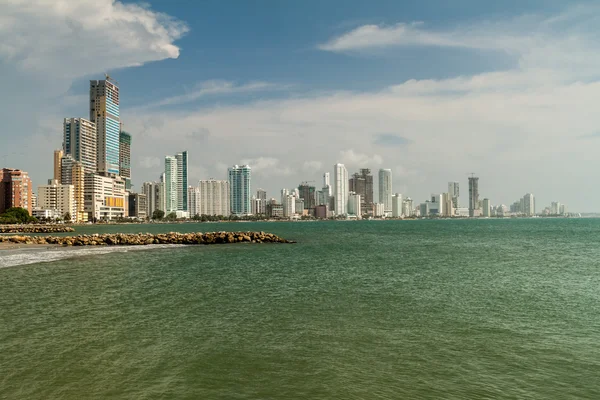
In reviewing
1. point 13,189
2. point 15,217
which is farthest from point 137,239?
point 13,189

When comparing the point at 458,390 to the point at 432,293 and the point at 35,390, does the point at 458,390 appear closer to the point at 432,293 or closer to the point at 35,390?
the point at 35,390

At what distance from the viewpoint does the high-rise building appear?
7288 inches

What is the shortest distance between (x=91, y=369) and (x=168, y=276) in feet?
68.5

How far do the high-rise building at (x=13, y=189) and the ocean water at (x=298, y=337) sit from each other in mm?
181416

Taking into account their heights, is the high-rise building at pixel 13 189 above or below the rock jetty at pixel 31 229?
above

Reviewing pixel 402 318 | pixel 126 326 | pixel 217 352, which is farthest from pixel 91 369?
pixel 402 318

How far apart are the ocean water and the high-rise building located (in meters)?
181

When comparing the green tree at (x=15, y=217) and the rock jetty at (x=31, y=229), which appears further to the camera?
the green tree at (x=15, y=217)

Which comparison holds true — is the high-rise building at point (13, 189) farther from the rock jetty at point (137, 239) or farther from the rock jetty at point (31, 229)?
the rock jetty at point (137, 239)

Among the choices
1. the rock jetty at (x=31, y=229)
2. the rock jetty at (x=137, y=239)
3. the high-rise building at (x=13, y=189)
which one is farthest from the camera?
the high-rise building at (x=13, y=189)

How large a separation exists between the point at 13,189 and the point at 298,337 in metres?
206

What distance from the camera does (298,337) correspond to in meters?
16.9

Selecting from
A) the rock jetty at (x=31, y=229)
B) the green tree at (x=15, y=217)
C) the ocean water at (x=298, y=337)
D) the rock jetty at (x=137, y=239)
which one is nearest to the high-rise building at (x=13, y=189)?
the green tree at (x=15, y=217)

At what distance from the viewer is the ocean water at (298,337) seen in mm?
12266
